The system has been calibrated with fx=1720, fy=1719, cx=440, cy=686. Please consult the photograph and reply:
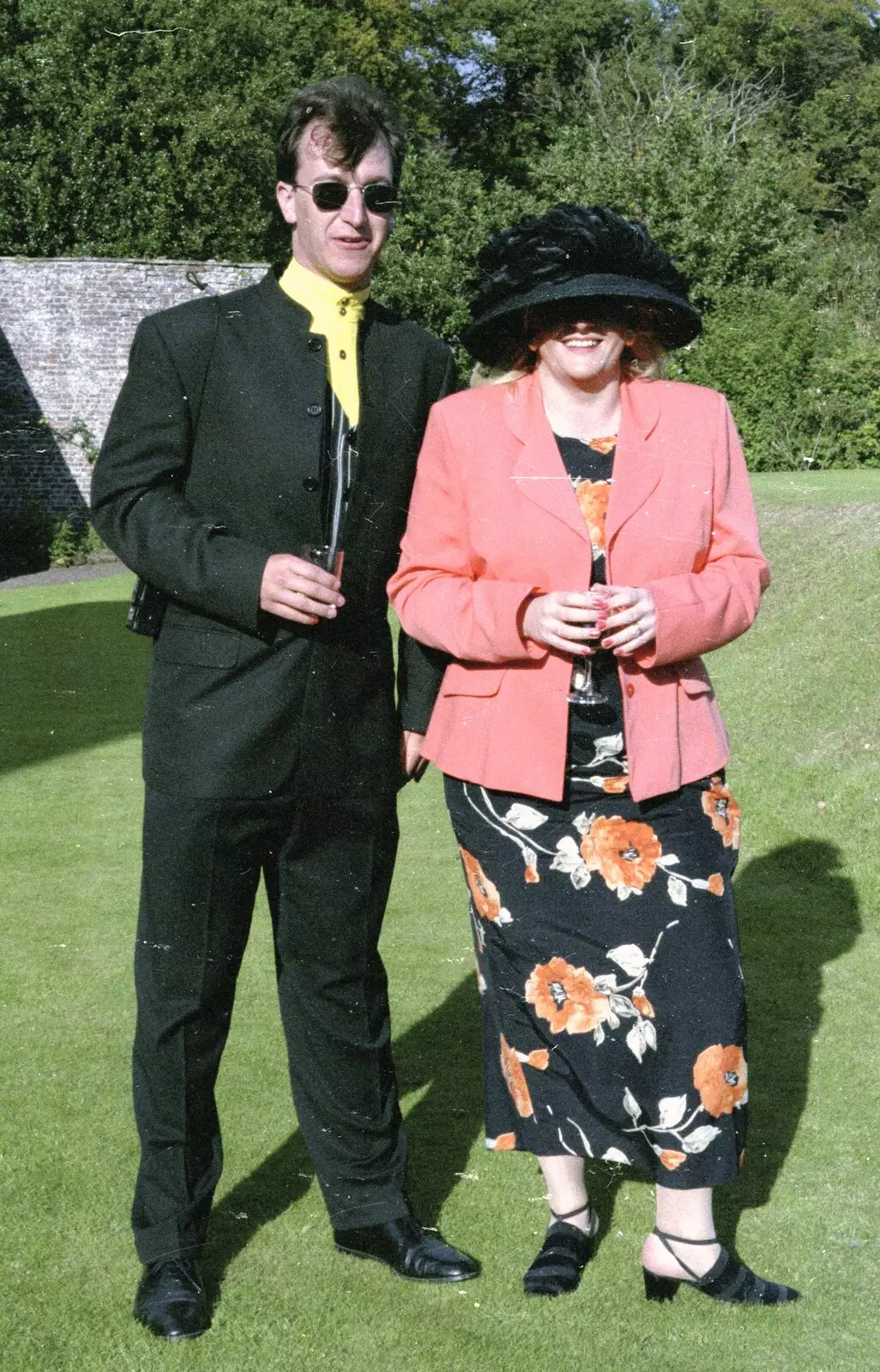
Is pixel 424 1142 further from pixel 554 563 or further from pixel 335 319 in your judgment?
pixel 335 319

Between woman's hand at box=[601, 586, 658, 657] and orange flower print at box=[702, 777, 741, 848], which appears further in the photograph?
orange flower print at box=[702, 777, 741, 848]

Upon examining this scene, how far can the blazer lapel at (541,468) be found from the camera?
133 inches

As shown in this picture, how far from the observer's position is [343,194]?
10.8 feet

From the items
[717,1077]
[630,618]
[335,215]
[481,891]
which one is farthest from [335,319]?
[717,1077]

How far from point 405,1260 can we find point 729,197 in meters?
35.5

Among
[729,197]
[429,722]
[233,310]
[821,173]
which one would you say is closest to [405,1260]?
[429,722]

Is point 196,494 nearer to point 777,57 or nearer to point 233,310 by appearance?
point 233,310

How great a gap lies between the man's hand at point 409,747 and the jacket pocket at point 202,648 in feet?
1.52

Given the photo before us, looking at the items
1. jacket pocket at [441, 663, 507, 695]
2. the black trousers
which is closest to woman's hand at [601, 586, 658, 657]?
jacket pocket at [441, 663, 507, 695]

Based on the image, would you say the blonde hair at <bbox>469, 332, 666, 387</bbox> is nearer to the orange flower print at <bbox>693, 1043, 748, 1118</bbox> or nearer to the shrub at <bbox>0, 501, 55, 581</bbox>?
the orange flower print at <bbox>693, 1043, 748, 1118</bbox>

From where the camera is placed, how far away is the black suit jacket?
10.8ft

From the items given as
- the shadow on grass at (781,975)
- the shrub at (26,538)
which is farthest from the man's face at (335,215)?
the shrub at (26,538)

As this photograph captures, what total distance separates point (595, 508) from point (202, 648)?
0.82m

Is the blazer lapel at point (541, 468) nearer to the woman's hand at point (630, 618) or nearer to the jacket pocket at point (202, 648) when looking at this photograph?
the woman's hand at point (630, 618)
